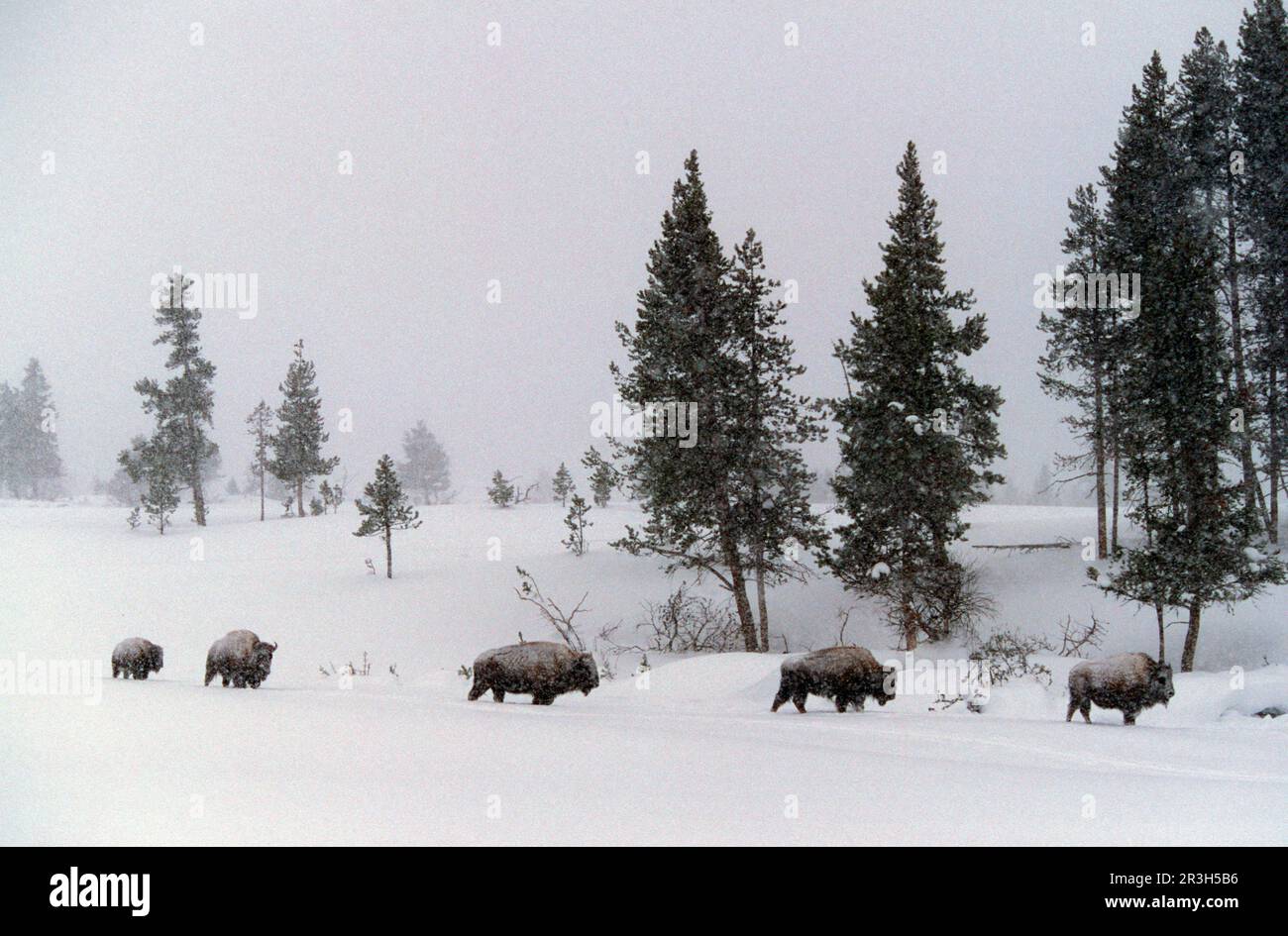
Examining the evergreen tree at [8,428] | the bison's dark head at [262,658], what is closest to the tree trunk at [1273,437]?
the bison's dark head at [262,658]

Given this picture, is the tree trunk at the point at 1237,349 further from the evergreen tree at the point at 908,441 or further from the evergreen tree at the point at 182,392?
the evergreen tree at the point at 182,392

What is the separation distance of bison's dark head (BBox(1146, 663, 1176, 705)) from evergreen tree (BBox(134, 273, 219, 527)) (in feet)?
156

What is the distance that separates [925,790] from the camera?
531cm

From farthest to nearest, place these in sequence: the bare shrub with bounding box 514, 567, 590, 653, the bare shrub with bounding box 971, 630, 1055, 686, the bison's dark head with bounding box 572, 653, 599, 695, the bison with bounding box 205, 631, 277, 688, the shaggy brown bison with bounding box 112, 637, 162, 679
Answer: the bare shrub with bounding box 514, 567, 590, 653 < the bare shrub with bounding box 971, 630, 1055, 686 < the shaggy brown bison with bounding box 112, 637, 162, 679 < the bison with bounding box 205, 631, 277, 688 < the bison's dark head with bounding box 572, 653, 599, 695

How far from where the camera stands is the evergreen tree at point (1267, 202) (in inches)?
952

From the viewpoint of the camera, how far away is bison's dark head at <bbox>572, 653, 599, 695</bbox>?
37.4 feet

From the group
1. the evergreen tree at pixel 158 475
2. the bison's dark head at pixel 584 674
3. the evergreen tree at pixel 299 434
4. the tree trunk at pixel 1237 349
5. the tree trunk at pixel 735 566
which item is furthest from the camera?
the evergreen tree at pixel 299 434

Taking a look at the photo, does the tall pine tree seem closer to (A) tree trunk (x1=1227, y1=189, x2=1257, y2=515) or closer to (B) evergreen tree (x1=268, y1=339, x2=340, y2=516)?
(A) tree trunk (x1=1227, y1=189, x2=1257, y2=515)

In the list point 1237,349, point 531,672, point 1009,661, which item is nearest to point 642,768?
point 531,672

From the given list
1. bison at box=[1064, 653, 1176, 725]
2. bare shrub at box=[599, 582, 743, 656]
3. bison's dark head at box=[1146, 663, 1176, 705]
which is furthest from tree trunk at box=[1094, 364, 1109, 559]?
bison at box=[1064, 653, 1176, 725]

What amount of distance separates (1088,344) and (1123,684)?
761 inches

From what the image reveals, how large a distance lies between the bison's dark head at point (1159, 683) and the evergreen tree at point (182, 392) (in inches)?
1869

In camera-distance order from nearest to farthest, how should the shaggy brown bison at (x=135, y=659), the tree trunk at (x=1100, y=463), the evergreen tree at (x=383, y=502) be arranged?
the shaggy brown bison at (x=135, y=659) → the tree trunk at (x=1100, y=463) → the evergreen tree at (x=383, y=502)
